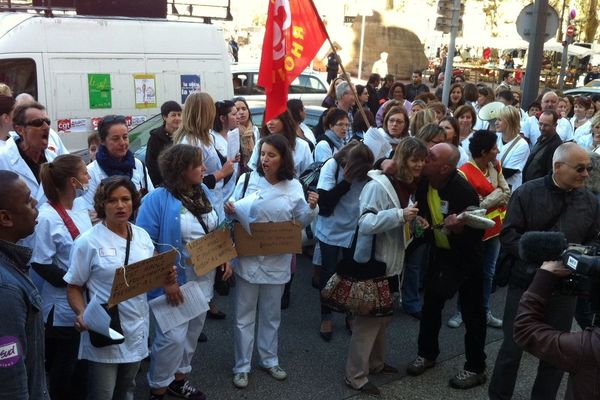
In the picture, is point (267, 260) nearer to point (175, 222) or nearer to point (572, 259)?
point (175, 222)

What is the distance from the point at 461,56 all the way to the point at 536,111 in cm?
3245

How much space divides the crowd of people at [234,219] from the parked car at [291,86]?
6.45 metres

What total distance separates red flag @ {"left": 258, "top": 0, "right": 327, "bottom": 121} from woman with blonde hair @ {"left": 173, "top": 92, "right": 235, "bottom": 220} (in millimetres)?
505

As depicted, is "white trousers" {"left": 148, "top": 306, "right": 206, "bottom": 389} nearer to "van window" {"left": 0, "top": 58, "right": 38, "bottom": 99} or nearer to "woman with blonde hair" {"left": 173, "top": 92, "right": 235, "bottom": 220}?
"woman with blonde hair" {"left": 173, "top": 92, "right": 235, "bottom": 220}

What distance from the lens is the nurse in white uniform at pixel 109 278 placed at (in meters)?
3.29

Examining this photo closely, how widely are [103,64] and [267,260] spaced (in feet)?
14.0

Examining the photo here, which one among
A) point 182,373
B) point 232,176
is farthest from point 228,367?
point 232,176

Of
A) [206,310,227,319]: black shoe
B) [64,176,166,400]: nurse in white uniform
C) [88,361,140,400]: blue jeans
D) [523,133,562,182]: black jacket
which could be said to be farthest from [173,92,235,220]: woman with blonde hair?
[523,133,562,182]: black jacket

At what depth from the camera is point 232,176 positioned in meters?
5.87

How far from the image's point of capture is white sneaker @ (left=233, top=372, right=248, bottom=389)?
174 inches

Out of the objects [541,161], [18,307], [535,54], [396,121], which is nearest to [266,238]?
[18,307]

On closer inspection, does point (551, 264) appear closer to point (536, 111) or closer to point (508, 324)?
point (508, 324)

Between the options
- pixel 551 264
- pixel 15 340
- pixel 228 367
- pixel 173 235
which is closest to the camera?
pixel 15 340

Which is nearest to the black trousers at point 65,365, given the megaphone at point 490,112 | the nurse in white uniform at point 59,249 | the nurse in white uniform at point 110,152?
the nurse in white uniform at point 59,249
